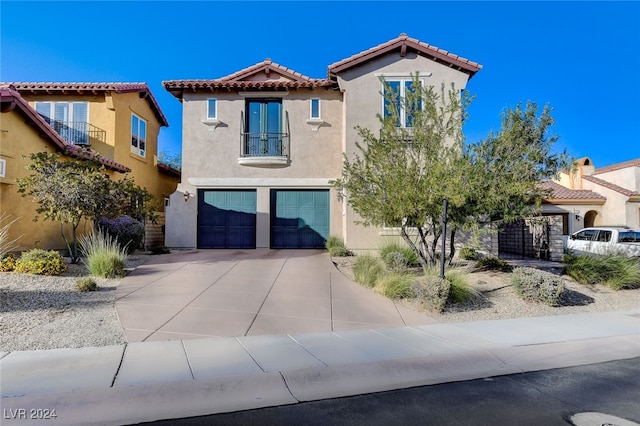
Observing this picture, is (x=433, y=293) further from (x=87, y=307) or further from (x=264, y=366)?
(x=87, y=307)

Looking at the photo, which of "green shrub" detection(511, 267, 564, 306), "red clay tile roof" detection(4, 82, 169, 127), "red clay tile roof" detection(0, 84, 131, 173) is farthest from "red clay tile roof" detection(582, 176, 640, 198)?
"red clay tile roof" detection(4, 82, 169, 127)

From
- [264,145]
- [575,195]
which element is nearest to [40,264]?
[264,145]

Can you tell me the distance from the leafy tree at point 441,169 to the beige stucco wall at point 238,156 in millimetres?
5665

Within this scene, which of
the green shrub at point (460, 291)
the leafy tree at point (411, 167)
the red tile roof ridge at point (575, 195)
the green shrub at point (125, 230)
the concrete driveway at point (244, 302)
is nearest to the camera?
the concrete driveway at point (244, 302)

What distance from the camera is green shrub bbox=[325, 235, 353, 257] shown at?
14.3 m

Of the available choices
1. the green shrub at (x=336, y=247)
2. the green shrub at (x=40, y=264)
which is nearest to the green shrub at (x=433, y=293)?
the green shrub at (x=336, y=247)

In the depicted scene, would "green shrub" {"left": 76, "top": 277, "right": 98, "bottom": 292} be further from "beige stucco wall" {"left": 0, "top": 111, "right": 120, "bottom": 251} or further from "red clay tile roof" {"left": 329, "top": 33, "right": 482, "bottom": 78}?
"red clay tile roof" {"left": 329, "top": 33, "right": 482, "bottom": 78}

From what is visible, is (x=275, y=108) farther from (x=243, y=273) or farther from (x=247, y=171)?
(x=243, y=273)

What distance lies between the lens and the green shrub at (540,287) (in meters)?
8.98

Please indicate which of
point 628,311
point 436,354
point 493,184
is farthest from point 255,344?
point 628,311

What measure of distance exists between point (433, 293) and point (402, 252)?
440cm

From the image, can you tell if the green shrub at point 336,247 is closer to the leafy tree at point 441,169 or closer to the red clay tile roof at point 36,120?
the leafy tree at point 441,169

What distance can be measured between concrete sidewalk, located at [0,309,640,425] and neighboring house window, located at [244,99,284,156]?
459 inches

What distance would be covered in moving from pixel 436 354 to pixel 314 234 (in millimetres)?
11339
